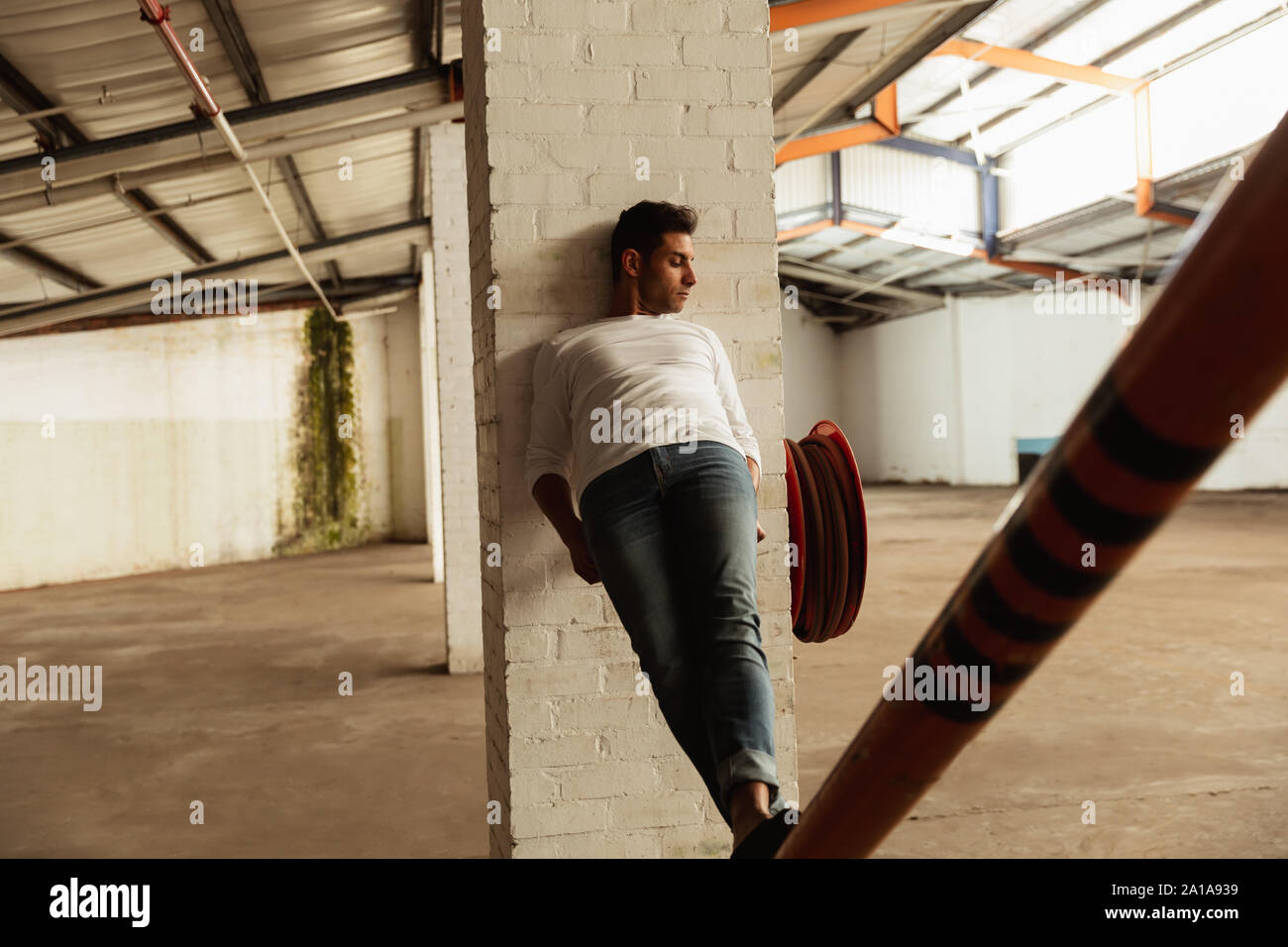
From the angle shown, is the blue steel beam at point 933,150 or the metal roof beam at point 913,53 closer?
the metal roof beam at point 913,53

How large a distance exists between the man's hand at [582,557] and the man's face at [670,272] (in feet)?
2.27

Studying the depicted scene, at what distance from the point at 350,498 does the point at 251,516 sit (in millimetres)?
1687

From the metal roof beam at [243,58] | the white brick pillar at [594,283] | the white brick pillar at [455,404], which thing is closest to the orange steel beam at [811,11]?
the white brick pillar at [455,404]

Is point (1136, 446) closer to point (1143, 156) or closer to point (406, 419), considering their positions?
point (1143, 156)

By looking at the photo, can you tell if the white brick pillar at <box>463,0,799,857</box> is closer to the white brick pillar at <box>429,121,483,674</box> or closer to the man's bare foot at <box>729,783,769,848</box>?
the man's bare foot at <box>729,783,769,848</box>

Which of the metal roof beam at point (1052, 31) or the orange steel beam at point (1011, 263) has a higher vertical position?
the metal roof beam at point (1052, 31)

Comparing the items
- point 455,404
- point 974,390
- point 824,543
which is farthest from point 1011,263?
point 824,543

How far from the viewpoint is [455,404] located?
21.6 feet

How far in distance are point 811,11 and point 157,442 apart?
33.1 ft

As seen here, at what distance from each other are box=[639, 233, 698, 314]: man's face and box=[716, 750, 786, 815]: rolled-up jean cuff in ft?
4.16

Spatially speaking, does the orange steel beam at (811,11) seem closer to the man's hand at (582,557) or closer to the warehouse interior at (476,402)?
the warehouse interior at (476,402)

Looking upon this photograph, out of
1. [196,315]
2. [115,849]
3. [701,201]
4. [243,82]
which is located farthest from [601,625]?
[196,315]

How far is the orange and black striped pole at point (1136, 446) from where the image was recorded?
571 millimetres

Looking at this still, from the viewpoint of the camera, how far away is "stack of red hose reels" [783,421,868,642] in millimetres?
2885
